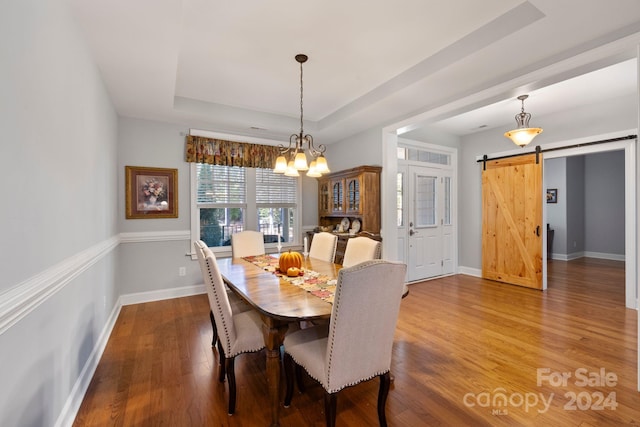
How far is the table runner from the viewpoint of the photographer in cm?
193

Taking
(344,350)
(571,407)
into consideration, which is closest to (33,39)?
(344,350)

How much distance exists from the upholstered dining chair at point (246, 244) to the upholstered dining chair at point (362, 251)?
130cm

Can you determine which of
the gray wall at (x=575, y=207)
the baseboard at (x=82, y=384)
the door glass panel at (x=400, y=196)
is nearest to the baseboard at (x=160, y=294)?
the baseboard at (x=82, y=384)

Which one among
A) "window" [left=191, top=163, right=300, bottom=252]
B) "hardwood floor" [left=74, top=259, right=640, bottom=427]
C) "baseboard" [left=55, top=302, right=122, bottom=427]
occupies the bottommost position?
"hardwood floor" [left=74, top=259, right=640, bottom=427]

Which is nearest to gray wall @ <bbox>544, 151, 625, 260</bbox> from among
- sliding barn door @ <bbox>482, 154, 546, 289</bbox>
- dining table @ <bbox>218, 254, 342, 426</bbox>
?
sliding barn door @ <bbox>482, 154, 546, 289</bbox>

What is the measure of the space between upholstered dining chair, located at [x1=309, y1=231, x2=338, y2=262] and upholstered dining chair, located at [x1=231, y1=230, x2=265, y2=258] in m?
0.73

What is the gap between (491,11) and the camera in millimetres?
2113

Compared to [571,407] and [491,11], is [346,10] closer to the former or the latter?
[491,11]

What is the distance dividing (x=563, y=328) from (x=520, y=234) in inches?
78.3

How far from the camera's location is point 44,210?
4.58 feet

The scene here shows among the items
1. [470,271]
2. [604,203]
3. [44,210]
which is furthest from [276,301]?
[604,203]

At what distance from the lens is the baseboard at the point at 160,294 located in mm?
3877

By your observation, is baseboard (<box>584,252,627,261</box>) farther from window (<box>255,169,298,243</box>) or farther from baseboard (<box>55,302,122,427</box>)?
baseboard (<box>55,302,122,427</box>)

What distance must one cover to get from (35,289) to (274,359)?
3.89ft
